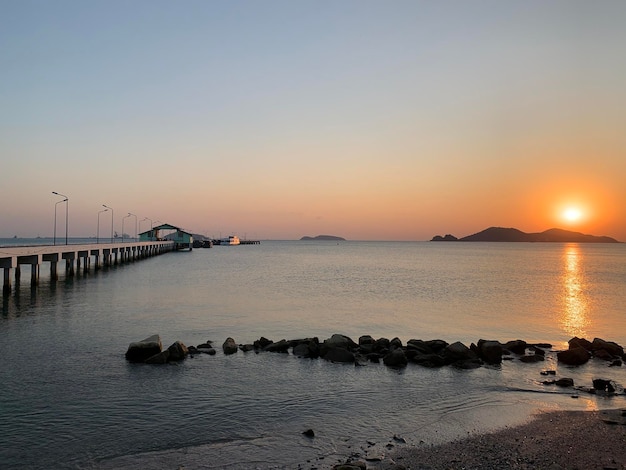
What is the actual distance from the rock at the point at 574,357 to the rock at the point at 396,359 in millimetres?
6511

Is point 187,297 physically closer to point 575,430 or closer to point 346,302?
point 346,302

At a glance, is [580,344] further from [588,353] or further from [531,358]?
[531,358]

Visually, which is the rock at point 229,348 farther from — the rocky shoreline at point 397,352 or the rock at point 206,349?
the rock at point 206,349

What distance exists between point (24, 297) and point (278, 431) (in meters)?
34.5

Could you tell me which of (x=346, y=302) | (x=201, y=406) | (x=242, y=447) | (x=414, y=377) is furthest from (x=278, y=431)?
(x=346, y=302)

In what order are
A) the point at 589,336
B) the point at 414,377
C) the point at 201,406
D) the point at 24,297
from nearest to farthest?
the point at 201,406
the point at 414,377
the point at 589,336
the point at 24,297

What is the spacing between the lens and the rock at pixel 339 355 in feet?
61.1

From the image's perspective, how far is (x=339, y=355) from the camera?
18.8 meters

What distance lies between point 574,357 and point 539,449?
10.2 meters

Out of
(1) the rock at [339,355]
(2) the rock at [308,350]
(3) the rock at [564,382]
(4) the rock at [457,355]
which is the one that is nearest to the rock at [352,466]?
(1) the rock at [339,355]

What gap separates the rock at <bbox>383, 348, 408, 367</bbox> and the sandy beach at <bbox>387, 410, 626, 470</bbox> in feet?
21.0

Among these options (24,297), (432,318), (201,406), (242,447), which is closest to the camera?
(242,447)

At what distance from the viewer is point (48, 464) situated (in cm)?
963

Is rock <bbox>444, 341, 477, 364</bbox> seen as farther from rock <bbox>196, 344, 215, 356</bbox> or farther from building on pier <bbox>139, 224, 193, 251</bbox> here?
building on pier <bbox>139, 224, 193, 251</bbox>
